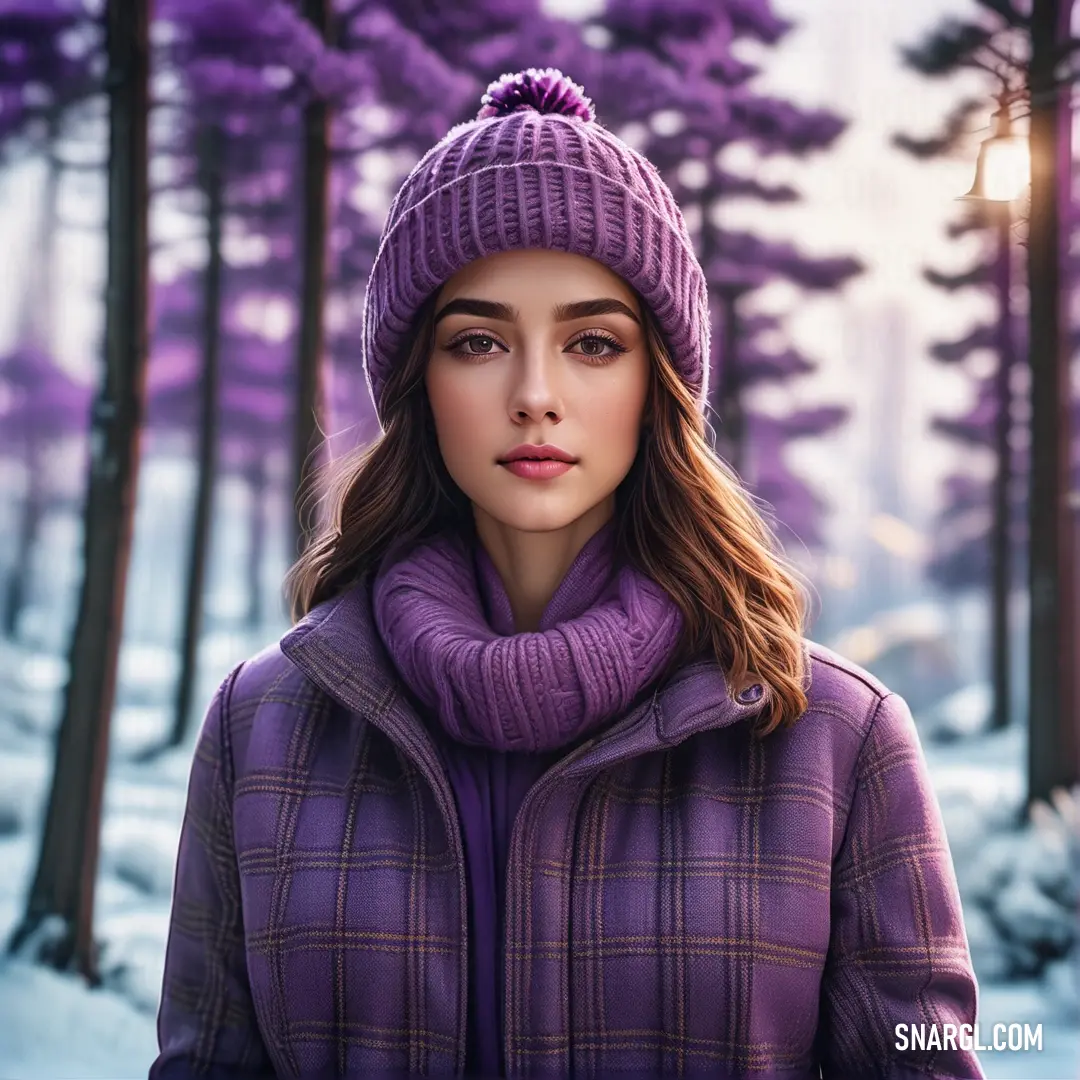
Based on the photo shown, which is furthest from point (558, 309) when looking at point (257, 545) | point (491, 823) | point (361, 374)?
point (257, 545)

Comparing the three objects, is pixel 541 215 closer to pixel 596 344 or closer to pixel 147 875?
pixel 596 344

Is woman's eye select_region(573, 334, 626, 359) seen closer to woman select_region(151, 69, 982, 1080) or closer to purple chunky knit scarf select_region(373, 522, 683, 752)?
woman select_region(151, 69, 982, 1080)

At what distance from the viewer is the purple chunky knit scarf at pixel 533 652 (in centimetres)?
119

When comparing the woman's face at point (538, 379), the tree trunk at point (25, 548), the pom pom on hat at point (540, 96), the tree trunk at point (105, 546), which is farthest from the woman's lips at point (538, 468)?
the tree trunk at point (25, 548)

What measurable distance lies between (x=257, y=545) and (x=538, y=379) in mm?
1508

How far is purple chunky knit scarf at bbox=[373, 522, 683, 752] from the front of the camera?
1.19m

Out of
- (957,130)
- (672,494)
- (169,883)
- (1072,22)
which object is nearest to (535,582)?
(672,494)

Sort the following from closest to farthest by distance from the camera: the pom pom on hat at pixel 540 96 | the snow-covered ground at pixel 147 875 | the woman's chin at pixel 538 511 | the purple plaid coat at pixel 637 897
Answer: the purple plaid coat at pixel 637 897 < the woman's chin at pixel 538 511 < the pom pom on hat at pixel 540 96 < the snow-covered ground at pixel 147 875

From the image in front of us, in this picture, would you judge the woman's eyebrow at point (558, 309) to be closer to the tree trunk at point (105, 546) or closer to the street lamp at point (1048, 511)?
the tree trunk at point (105, 546)

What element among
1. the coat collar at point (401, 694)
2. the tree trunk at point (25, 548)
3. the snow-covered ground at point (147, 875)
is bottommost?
the snow-covered ground at point (147, 875)

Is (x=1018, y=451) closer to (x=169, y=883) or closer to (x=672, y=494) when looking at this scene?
(x=672, y=494)

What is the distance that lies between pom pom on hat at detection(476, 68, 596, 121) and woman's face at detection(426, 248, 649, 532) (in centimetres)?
24

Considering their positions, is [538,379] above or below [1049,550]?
above

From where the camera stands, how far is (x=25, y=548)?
253 cm
